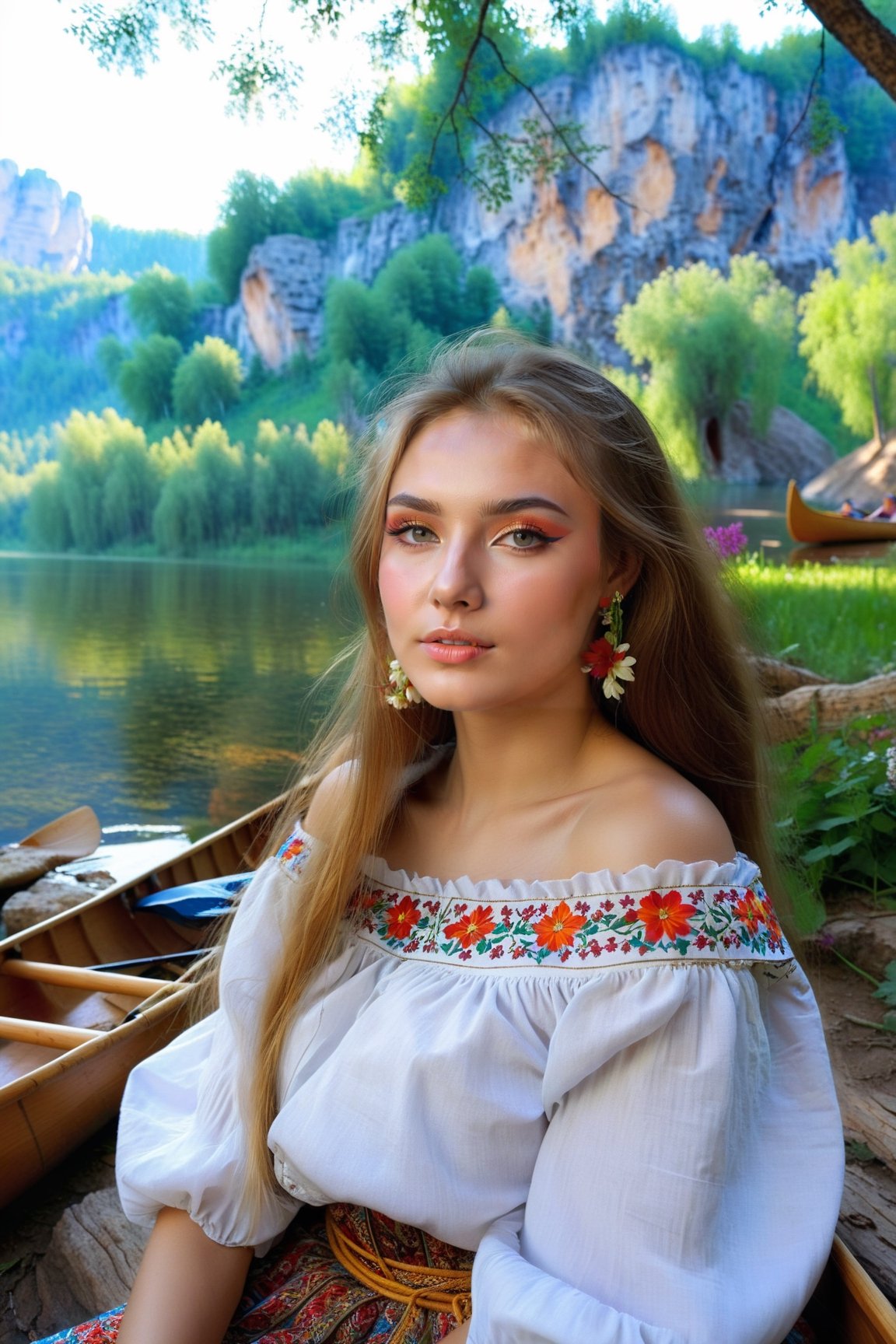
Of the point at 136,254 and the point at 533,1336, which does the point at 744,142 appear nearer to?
the point at 136,254

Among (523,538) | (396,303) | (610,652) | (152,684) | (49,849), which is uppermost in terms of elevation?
(396,303)

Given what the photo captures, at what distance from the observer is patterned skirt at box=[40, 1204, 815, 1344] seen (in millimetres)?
925

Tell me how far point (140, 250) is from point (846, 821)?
6.09m

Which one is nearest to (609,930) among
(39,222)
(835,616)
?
(835,616)

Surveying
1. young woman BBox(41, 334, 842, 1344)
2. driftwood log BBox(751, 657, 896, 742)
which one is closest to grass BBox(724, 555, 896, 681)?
driftwood log BBox(751, 657, 896, 742)

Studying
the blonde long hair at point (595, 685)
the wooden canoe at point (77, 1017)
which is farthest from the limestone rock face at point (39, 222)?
the blonde long hair at point (595, 685)

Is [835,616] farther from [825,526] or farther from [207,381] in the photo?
[207,381]

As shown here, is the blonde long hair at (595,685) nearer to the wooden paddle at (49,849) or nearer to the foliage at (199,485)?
the wooden paddle at (49,849)

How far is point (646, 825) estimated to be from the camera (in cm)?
91

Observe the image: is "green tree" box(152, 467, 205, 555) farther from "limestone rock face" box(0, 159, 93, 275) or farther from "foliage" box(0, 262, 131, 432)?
"limestone rock face" box(0, 159, 93, 275)

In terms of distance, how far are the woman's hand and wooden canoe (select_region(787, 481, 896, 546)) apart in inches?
259

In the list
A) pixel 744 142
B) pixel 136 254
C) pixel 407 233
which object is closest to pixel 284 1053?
pixel 136 254

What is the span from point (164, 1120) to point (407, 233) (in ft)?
26.9

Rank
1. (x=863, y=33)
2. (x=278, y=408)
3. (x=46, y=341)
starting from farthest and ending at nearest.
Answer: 1. (x=278, y=408)
2. (x=46, y=341)
3. (x=863, y=33)
